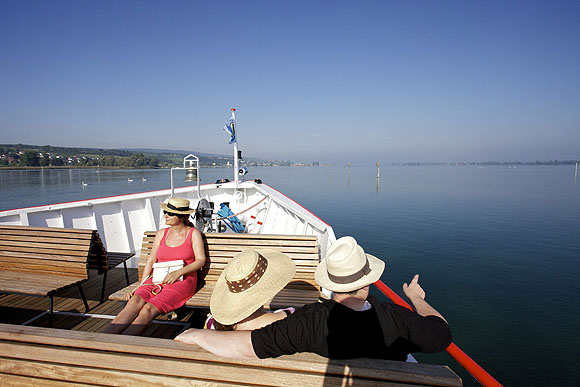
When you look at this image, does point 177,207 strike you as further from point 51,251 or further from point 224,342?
point 224,342

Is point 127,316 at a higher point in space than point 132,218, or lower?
lower

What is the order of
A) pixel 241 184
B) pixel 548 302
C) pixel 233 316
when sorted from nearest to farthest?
1. pixel 233 316
2. pixel 548 302
3. pixel 241 184

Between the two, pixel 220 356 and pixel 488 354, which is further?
pixel 488 354

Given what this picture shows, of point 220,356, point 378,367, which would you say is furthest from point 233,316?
point 378,367

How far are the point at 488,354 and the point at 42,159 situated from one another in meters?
101

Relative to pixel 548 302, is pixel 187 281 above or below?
above

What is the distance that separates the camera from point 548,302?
338 inches

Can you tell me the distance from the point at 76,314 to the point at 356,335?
10.9ft

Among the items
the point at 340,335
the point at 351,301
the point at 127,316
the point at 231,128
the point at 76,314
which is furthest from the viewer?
the point at 231,128

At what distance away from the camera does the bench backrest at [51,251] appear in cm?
333

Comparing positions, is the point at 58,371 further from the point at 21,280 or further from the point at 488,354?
the point at 488,354

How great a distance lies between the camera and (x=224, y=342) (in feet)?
4.28

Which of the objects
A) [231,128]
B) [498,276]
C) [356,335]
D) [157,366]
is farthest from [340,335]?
[498,276]

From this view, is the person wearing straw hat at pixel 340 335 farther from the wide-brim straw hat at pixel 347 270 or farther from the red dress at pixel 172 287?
the red dress at pixel 172 287
